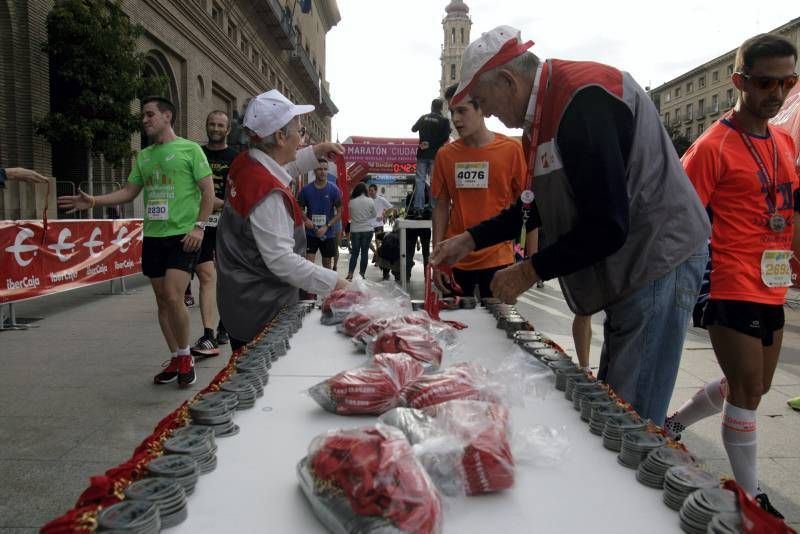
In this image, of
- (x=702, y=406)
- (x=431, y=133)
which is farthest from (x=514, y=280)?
(x=431, y=133)

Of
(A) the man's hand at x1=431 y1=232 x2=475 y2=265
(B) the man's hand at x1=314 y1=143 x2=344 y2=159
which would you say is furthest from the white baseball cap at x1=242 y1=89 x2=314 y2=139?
(A) the man's hand at x1=431 y1=232 x2=475 y2=265

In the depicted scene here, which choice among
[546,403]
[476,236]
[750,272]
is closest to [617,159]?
[546,403]

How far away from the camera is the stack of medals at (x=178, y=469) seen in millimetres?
958

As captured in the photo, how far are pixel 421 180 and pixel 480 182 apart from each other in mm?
4770

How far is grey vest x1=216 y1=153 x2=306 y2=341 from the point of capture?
9.08ft

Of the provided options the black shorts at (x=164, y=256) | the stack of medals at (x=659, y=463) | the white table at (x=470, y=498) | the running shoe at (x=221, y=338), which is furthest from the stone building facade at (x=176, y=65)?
the stack of medals at (x=659, y=463)

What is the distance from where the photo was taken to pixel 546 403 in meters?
1.48

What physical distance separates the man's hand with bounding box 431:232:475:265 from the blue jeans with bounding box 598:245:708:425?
0.59m

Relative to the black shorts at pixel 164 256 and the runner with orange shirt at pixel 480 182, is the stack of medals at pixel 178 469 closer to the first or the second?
the runner with orange shirt at pixel 480 182

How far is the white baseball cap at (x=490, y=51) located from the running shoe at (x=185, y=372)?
3.40 m

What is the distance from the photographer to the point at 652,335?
1.94 metres

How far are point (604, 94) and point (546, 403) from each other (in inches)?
33.1

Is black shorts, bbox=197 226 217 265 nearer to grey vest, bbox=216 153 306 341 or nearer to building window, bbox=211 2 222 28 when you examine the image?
grey vest, bbox=216 153 306 341

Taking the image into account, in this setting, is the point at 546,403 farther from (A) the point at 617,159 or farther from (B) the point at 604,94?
(B) the point at 604,94
